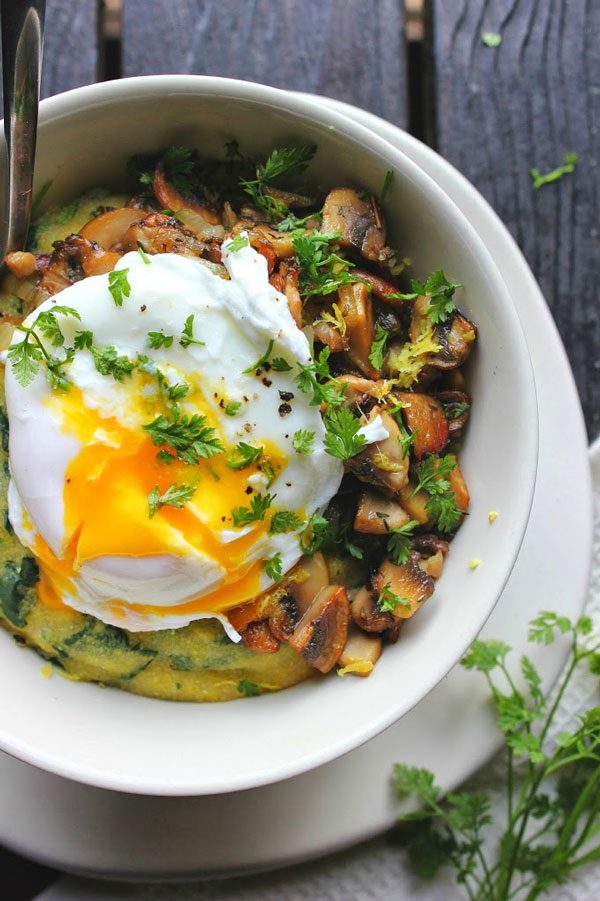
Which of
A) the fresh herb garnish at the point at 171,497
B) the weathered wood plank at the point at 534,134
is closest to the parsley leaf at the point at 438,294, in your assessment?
the fresh herb garnish at the point at 171,497

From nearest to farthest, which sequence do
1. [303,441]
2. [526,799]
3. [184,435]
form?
1. [184,435]
2. [303,441]
3. [526,799]

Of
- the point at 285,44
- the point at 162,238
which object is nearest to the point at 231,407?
the point at 162,238

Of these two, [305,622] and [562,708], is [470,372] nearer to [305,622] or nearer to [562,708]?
[305,622]

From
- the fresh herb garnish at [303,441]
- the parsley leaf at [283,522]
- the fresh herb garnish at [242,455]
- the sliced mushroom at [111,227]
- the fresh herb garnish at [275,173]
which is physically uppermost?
A: the fresh herb garnish at [275,173]

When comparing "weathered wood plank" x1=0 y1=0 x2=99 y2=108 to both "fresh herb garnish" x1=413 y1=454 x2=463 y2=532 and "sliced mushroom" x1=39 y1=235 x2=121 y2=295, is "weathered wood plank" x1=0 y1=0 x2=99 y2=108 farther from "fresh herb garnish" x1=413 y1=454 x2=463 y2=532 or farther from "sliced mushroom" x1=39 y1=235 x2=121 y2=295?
"fresh herb garnish" x1=413 y1=454 x2=463 y2=532

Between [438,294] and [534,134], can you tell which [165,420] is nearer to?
[438,294]

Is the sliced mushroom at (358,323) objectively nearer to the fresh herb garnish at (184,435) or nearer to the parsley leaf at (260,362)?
the parsley leaf at (260,362)

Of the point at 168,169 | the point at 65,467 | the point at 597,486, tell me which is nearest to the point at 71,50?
the point at 168,169
